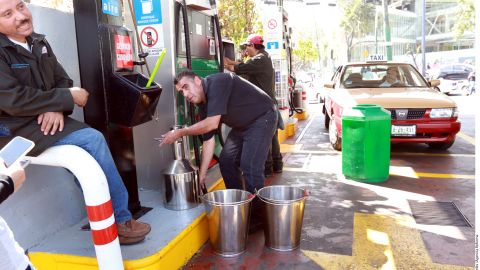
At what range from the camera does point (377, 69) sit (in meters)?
7.53

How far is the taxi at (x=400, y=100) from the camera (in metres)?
6.06

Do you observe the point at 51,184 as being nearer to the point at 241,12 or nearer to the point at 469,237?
the point at 469,237

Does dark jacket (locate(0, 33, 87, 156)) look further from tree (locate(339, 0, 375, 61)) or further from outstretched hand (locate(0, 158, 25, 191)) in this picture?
tree (locate(339, 0, 375, 61))

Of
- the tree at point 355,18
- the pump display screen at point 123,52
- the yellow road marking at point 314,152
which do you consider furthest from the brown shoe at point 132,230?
the tree at point 355,18

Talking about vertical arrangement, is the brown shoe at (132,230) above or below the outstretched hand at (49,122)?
below

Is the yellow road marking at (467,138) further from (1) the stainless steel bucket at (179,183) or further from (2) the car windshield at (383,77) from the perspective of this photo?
(1) the stainless steel bucket at (179,183)

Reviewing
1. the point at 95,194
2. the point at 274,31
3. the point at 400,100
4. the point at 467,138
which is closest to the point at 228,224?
the point at 95,194

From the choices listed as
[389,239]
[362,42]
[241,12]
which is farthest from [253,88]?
[362,42]

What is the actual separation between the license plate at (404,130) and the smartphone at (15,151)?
5639 millimetres

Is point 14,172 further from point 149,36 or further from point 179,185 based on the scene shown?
point 149,36

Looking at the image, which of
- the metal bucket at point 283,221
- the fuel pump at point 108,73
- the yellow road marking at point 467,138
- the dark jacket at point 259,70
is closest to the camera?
the fuel pump at point 108,73

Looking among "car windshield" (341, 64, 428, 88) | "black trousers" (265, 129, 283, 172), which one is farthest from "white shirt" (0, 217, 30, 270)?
"car windshield" (341, 64, 428, 88)

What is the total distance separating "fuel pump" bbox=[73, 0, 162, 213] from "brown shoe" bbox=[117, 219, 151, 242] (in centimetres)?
74

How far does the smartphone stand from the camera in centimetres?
136
